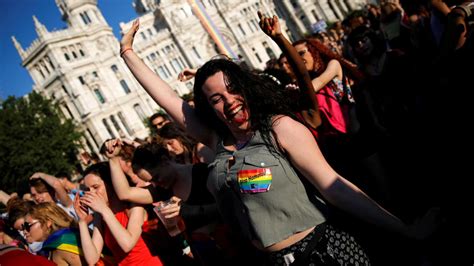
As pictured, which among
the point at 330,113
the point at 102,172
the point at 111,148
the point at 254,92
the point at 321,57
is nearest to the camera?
the point at 254,92

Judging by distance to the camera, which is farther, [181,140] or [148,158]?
[181,140]

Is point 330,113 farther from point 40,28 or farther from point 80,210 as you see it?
point 40,28

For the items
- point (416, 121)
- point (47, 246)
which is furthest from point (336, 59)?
point (47, 246)

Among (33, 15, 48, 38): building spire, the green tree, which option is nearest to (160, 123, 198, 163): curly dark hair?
the green tree

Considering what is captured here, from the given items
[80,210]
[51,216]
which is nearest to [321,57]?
[80,210]

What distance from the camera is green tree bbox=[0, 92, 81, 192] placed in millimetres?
29031

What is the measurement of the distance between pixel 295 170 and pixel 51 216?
3.48 meters

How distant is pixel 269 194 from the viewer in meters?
1.81

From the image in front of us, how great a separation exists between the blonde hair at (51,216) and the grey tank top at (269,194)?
310 centimetres

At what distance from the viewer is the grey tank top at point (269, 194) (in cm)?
181

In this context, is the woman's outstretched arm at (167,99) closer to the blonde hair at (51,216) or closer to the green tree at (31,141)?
the blonde hair at (51,216)

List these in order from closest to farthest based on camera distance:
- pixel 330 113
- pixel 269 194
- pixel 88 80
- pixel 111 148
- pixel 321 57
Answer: pixel 269 194 < pixel 111 148 < pixel 330 113 < pixel 321 57 < pixel 88 80

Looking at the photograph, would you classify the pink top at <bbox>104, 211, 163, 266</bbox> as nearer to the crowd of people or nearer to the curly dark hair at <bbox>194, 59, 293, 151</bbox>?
the crowd of people

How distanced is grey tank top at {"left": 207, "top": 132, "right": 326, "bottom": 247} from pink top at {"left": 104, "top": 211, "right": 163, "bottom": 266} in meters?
1.82
